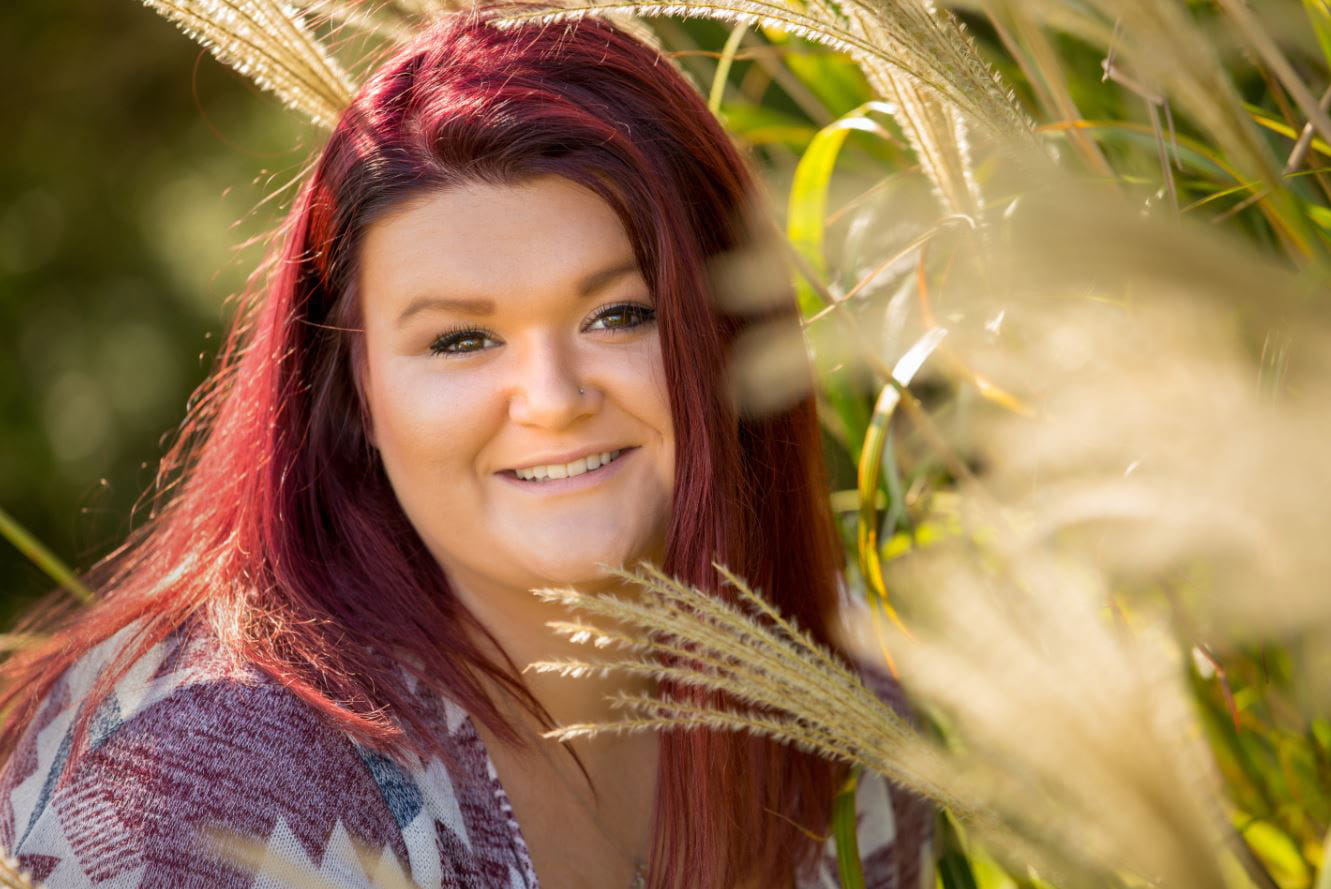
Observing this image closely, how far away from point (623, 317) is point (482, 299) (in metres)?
0.14

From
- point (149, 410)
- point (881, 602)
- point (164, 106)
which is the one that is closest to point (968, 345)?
point (881, 602)

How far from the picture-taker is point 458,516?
4.02 feet

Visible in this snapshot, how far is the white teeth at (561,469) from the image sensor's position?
3.91 feet

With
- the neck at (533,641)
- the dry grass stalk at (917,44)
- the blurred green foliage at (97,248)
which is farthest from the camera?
the blurred green foliage at (97,248)

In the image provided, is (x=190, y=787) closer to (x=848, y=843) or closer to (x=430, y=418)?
(x=430, y=418)

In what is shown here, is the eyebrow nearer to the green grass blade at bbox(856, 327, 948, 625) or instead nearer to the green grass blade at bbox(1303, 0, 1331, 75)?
the green grass blade at bbox(856, 327, 948, 625)

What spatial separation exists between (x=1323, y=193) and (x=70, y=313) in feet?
9.38

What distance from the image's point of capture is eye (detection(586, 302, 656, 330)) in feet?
3.91

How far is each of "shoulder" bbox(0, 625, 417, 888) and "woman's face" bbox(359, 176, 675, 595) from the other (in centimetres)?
25

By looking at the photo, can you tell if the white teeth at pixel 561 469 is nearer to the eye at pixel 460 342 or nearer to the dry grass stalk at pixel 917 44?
the eye at pixel 460 342

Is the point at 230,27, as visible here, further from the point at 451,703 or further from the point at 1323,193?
the point at 1323,193

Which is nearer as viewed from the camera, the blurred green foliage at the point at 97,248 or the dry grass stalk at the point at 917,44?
the dry grass stalk at the point at 917,44

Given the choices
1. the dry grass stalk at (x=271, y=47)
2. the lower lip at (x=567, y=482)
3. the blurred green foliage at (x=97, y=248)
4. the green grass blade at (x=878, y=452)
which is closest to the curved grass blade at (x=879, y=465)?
the green grass blade at (x=878, y=452)

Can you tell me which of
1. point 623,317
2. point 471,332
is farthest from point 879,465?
point 471,332
